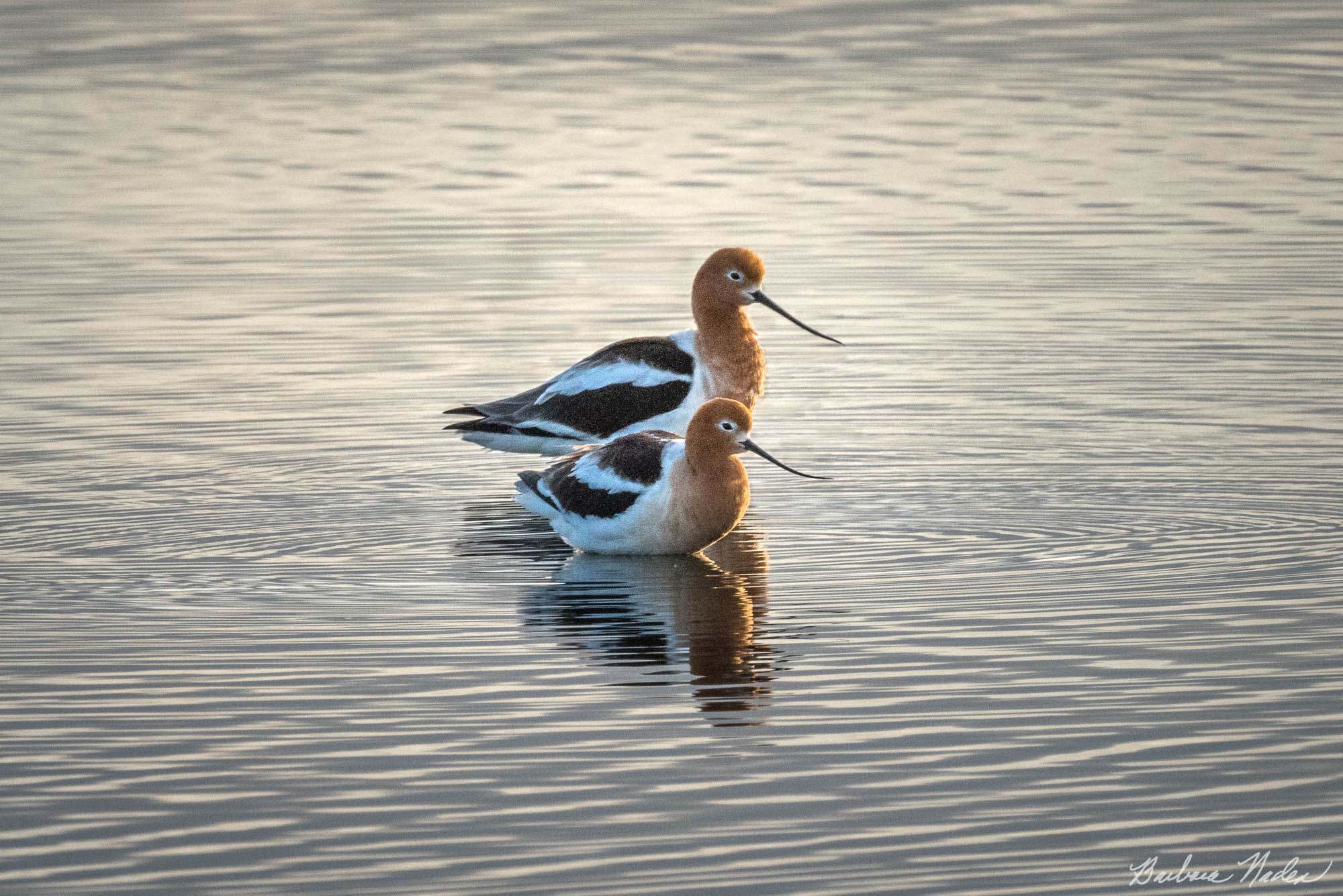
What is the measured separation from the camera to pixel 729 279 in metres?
13.2

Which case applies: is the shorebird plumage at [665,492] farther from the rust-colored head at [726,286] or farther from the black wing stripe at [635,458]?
the rust-colored head at [726,286]

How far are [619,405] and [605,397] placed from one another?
0.12 meters

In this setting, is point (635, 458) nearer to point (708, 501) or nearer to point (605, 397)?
point (708, 501)

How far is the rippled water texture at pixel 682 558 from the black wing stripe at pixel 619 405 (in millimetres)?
697

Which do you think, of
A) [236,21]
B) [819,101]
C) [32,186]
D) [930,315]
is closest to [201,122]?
[32,186]

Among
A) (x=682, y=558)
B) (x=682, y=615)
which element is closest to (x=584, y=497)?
(x=682, y=558)

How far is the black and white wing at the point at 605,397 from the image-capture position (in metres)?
12.9

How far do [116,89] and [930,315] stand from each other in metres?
15.2

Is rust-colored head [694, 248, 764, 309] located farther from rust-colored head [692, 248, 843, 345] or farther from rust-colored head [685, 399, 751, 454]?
rust-colored head [685, 399, 751, 454]

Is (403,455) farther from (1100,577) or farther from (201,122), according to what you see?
(201,122)
